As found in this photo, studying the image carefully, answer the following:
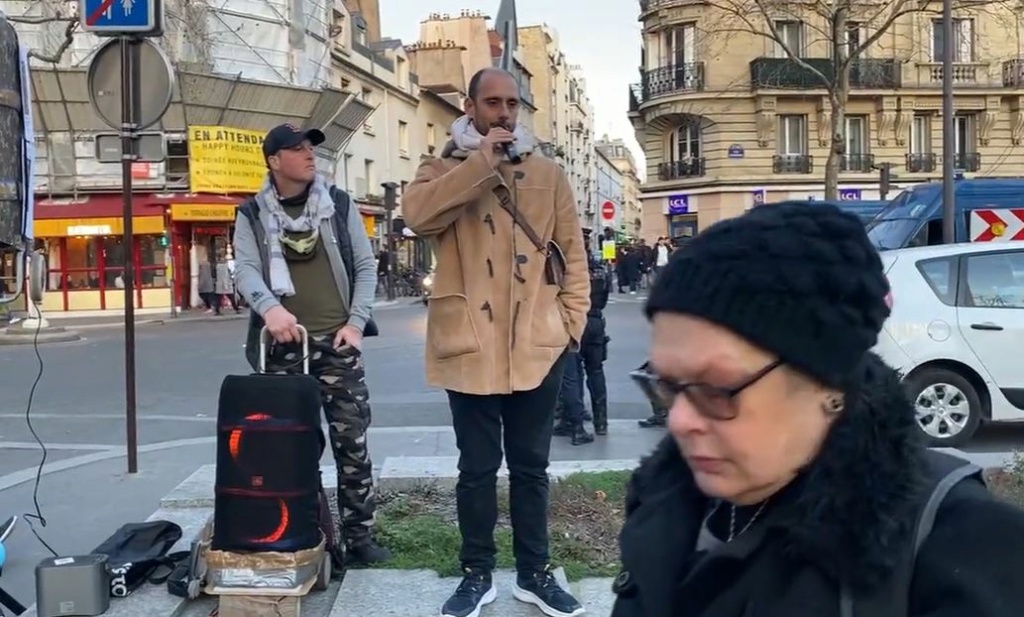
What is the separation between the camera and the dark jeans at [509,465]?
3.88m

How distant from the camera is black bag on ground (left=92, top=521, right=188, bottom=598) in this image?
4.28m

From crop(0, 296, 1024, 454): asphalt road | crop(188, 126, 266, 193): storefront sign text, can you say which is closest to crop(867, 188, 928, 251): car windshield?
crop(0, 296, 1024, 454): asphalt road

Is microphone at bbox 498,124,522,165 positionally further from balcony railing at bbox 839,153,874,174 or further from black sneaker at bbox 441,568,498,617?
balcony railing at bbox 839,153,874,174

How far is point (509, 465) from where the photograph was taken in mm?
3965

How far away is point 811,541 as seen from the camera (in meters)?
1.24

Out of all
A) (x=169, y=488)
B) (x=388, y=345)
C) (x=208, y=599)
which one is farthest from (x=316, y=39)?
(x=208, y=599)

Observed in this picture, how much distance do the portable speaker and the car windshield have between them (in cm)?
1137

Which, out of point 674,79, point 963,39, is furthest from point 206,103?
point 963,39

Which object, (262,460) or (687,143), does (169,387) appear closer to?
(262,460)

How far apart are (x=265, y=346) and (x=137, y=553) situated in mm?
1115

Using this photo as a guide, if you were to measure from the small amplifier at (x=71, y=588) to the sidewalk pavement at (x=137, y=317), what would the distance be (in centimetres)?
2145

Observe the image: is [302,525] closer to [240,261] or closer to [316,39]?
[240,261]

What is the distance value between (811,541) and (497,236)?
275 cm

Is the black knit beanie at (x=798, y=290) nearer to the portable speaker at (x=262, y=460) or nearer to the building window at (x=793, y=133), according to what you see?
the portable speaker at (x=262, y=460)
